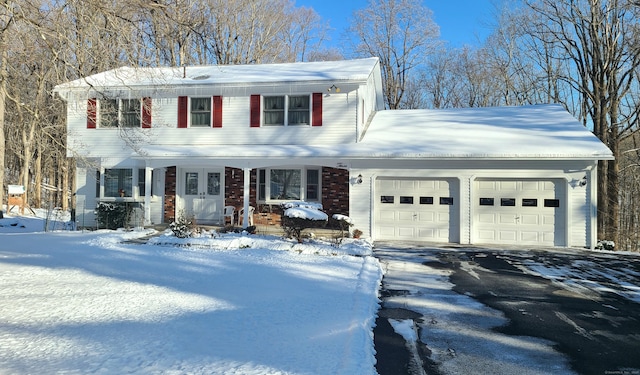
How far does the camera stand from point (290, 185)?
15047mm

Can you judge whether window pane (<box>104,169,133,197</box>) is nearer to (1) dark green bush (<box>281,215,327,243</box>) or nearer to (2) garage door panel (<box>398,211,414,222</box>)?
(1) dark green bush (<box>281,215,327,243</box>)

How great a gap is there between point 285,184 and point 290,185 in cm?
19

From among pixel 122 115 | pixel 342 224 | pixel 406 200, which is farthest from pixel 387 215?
pixel 122 115

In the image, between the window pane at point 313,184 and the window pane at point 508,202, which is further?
the window pane at point 313,184

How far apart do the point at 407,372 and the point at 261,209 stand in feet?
38.1

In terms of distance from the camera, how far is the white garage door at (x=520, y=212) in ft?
41.5

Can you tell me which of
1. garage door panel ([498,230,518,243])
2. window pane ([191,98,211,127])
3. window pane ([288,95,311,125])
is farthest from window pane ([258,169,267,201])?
garage door panel ([498,230,518,243])

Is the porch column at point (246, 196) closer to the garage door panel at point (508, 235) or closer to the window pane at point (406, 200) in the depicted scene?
the window pane at point (406, 200)

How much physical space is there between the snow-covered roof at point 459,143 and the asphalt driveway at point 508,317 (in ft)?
11.8

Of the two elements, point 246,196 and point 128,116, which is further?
point 128,116

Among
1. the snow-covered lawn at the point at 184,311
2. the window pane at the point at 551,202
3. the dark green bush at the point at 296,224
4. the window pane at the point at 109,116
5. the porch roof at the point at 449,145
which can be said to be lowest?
the snow-covered lawn at the point at 184,311

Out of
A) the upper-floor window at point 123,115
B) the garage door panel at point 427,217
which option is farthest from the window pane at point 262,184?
the garage door panel at point 427,217

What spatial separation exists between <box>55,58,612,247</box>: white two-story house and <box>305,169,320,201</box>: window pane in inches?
1.4

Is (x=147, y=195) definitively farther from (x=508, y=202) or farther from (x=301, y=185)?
(x=508, y=202)
